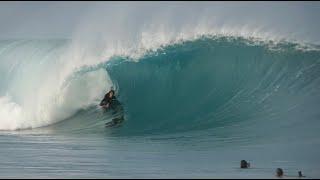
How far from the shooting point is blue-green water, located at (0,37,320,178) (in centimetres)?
1130

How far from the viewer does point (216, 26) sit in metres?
20.2

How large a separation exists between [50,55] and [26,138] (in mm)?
7653

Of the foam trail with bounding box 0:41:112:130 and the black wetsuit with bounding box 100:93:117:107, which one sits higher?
the foam trail with bounding box 0:41:112:130

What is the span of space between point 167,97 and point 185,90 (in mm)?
526

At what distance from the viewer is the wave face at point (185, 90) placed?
16438mm

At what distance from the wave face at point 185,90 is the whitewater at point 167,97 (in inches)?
1.2

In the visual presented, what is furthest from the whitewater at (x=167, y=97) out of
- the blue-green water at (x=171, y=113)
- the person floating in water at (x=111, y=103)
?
the person floating in water at (x=111, y=103)

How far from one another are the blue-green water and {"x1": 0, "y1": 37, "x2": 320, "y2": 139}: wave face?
0.10 ft

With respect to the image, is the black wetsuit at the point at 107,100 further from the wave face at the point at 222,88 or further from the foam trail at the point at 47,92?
the foam trail at the point at 47,92

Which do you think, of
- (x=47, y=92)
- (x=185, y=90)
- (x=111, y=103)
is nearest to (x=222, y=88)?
(x=185, y=90)

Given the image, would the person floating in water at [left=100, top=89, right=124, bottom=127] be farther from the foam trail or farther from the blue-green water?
the foam trail

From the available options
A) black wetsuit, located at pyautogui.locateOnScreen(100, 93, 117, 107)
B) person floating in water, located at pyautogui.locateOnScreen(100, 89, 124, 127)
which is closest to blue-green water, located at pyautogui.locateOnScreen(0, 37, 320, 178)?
person floating in water, located at pyautogui.locateOnScreen(100, 89, 124, 127)

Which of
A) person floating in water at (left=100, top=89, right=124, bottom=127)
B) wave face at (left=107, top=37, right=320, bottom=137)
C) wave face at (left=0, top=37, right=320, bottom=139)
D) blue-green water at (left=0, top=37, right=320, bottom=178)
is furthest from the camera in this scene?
person floating in water at (left=100, top=89, right=124, bottom=127)

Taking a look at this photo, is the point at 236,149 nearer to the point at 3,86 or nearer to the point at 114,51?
the point at 114,51
